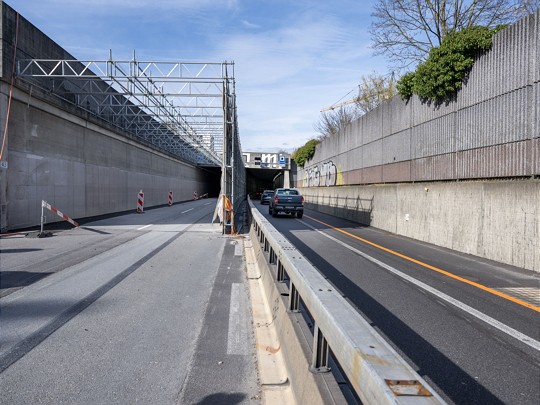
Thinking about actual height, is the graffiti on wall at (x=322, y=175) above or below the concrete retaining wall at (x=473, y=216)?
above

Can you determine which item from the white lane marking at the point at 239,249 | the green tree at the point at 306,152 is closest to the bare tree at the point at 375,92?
the green tree at the point at 306,152

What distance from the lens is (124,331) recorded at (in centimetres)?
491

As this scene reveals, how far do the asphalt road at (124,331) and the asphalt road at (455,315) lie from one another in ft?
5.83

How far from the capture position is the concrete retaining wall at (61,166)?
14.8 metres

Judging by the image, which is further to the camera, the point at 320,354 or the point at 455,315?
the point at 455,315

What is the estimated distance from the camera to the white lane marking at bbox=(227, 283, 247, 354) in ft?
14.6

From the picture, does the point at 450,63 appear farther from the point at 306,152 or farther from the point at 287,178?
the point at 287,178

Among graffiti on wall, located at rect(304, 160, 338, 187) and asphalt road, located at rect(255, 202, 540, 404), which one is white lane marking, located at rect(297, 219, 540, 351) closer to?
asphalt road, located at rect(255, 202, 540, 404)

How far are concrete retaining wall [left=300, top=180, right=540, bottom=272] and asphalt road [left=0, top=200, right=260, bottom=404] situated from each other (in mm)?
6221

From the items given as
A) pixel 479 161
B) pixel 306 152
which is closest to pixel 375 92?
pixel 306 152

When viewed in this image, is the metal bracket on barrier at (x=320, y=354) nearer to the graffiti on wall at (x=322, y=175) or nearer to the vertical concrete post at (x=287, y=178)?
the graffiti on wall at (x=322, y=175)

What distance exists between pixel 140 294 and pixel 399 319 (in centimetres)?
407

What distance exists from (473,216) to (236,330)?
27.5ft

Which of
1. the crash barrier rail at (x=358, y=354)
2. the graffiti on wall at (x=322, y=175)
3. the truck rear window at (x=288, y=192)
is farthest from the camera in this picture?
the graffiti on wall at (x=322, y=175)
